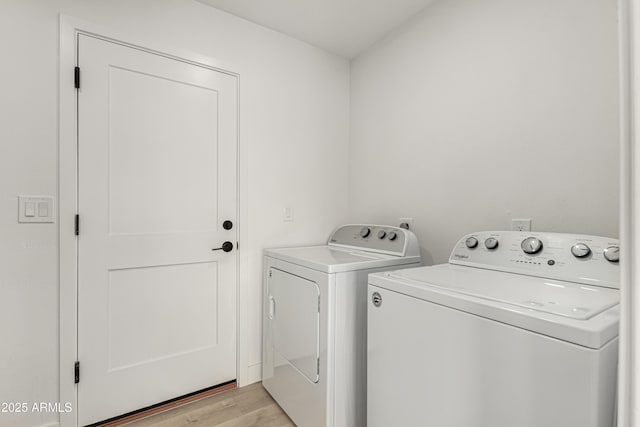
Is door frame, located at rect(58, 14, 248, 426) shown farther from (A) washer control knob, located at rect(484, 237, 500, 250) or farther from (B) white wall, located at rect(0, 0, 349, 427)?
(A) washer control knob, located at rect(484, 237, 500, 250)

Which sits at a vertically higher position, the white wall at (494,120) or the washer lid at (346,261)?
the white wall at (494,120)

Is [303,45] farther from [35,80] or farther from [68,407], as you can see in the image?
[68,407]

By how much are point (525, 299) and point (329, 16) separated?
1.98 metres

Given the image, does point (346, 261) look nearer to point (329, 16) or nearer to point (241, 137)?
point (241, 137)

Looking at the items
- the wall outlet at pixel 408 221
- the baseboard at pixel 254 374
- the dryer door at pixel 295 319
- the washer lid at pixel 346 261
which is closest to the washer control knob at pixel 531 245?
the washer lid at pixel 346 261

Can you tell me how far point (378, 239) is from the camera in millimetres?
1904

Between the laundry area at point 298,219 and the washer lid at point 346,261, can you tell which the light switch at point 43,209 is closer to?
the laundry area at point 298,219

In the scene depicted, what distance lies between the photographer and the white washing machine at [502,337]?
0.69 metres

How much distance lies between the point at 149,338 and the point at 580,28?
259 cm

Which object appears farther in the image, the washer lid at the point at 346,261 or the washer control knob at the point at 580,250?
the washer lid at the point at 346,261

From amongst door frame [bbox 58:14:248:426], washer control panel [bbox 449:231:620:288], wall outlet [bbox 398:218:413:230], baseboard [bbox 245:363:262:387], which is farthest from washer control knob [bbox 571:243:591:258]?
door frame [bbox 58:14:248:426]

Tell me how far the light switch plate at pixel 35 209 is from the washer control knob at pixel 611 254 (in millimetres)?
2316

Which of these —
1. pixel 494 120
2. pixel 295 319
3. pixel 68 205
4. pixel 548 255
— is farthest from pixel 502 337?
pixel 68 205

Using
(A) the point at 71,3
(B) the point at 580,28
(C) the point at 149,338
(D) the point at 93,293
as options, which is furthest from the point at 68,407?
(B) the point at 580,28
